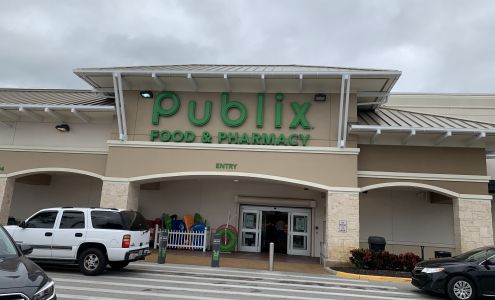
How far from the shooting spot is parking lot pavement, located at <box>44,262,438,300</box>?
9031 millimetres

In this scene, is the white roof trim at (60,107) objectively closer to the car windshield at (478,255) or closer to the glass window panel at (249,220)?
the glass window panel at (249,220)

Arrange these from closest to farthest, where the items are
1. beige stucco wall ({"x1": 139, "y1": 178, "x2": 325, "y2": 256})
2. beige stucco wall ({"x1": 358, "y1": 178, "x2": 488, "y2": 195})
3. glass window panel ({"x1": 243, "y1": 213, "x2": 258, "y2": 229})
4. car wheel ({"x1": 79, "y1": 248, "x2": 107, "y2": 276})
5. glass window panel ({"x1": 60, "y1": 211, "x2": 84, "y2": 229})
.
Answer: car wheel ({"x1": 79, "y1": 248, "x2": 107, "y2": 276}) → glass window panel ({"x1": 60, "y1": 211, "x2": 84, "y2": 229}) → beige stucco wall ({"x1": 358, "y1": 178, "x2": 488, "y2": 195}) → beige stucco wall ({"x1": 139, "y1": 178, "x2": 325, "y2": 256}) → glass window panel ({"x1": 243, "y1": 213, "x2": 258, "y2": 229})

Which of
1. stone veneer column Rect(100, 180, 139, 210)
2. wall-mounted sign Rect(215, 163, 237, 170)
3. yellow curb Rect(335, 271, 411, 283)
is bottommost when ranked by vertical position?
yellow curb Rect(335, 271, 411, 283)

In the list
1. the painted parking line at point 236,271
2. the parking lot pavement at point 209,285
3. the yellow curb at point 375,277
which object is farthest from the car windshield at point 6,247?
the yellow curb at point 375,277

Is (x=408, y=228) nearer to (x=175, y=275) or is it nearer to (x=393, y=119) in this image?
(x=393, y=119)

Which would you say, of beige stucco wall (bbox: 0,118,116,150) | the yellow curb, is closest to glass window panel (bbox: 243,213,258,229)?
the yellow curb

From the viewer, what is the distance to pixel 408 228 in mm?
19281

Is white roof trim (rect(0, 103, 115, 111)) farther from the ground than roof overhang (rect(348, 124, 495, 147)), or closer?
farther from the ground

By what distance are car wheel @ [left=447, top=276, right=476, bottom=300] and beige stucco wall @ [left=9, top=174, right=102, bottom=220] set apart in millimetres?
17460

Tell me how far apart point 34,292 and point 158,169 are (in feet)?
40.6

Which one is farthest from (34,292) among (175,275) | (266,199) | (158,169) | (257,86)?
(266,199)

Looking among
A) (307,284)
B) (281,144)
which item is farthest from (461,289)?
(281,144)

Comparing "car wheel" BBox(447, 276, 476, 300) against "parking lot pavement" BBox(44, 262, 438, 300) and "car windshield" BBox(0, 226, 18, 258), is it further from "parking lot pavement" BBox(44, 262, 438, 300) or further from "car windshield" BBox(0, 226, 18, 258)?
"car windshield" BBox(0, 226, 18, 258)

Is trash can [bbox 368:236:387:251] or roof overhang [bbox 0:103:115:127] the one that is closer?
trash can [bbox 368:236:387:251]
